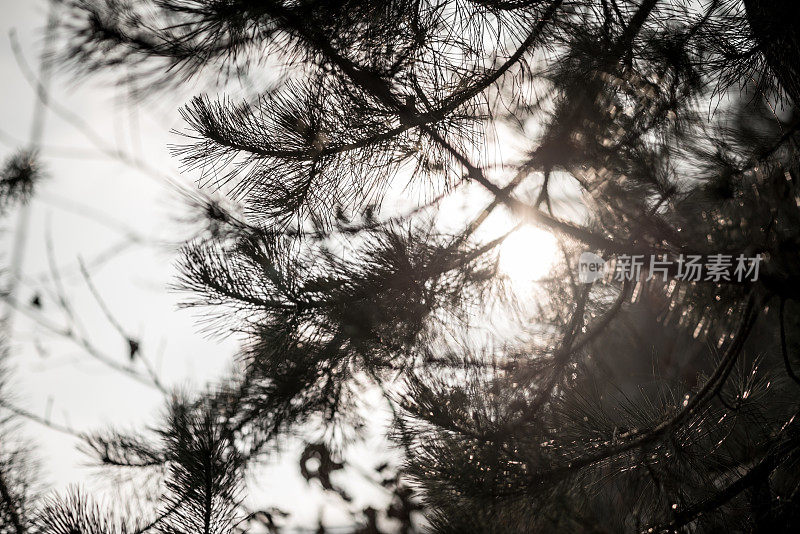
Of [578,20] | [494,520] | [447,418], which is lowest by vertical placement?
[494,520]

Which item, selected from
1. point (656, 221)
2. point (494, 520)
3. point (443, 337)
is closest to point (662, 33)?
point (656, 221)

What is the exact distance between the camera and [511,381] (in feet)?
4.34

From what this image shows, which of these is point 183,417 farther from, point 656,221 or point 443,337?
point 656,221

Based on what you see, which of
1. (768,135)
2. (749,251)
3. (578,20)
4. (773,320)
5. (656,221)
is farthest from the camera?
(773,320)

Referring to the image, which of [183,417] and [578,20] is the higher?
[578,20]

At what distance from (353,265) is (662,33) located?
1176 mm

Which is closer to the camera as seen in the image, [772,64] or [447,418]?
[447,418]

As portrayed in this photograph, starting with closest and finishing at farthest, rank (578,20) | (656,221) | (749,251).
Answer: (749,251) → (656,221) → (578,20)

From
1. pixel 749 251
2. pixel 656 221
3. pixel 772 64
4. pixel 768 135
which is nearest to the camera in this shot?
pixel 749 251

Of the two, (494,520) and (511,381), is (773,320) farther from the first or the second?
(494,520)

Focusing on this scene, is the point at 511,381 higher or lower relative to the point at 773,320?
lower

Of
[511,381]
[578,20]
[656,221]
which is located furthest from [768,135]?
[511,381]

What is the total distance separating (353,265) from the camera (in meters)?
1.07

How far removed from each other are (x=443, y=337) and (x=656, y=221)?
0.60 meters
